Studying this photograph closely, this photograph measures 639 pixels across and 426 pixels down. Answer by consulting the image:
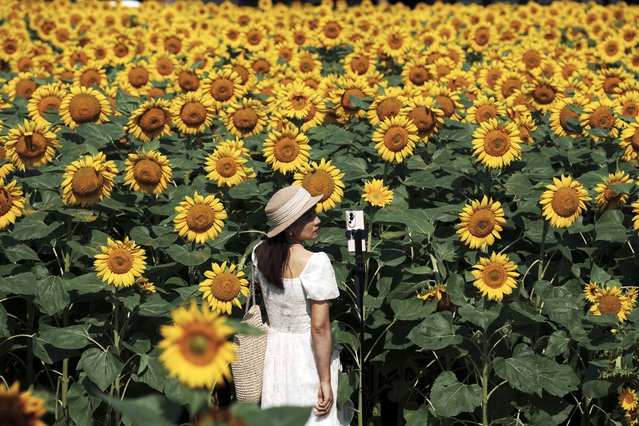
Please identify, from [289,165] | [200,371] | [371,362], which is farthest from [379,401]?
[200,371]

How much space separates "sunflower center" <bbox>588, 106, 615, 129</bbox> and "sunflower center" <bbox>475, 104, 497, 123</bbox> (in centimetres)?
72

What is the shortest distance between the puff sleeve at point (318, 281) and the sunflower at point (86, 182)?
165cm

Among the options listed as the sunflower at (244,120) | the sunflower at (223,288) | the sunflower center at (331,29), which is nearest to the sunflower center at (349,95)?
the sunflower at (244,120)

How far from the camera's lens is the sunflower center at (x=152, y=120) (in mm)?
6969

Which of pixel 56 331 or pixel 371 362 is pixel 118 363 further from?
pixel 371 362

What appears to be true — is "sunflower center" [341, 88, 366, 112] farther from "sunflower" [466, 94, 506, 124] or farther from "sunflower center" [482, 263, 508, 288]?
"sunflower center" [482, 263, 508, 288]

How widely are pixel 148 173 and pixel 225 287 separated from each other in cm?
111

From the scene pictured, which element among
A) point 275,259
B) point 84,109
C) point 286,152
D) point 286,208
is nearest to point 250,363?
point 275,259

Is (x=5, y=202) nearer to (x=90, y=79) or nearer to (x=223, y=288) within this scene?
(x=223, y=288)

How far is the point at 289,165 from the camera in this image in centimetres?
655

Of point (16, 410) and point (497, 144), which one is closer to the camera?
point (16, 410)

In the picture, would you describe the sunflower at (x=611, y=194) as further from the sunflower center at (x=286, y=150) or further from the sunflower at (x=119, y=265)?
the sunflower at (x=119, y=265)

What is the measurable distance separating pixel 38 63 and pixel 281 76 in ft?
9.38

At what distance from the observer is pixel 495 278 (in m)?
5.45
